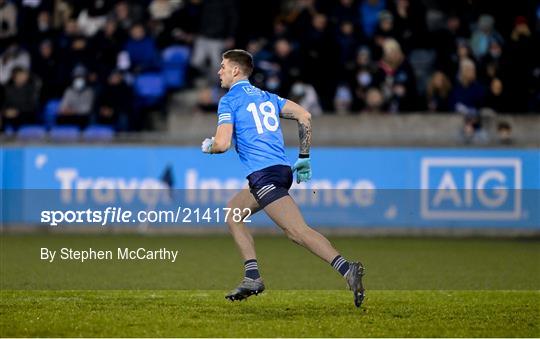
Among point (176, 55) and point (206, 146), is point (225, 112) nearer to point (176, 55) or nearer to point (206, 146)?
point (206, 146)

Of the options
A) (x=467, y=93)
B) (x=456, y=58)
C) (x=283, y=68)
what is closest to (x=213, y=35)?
(x=283, y=68)

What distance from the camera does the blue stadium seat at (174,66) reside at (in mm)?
22953

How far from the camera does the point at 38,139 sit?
2025cm

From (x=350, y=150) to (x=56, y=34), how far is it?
680 cm

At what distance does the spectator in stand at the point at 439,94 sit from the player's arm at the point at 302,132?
11347 mm

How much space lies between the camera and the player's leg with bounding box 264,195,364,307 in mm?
9906

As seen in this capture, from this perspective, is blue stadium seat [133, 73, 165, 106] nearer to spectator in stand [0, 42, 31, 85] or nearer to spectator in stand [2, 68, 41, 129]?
spectator in stand [2, 68, 41, 129]

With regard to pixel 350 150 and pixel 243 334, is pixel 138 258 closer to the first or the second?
pixel 350 150

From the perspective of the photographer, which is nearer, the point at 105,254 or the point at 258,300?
the point at 258,300

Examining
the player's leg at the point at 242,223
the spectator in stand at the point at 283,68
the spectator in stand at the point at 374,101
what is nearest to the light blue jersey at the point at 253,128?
the player's leg at the point at 242,223

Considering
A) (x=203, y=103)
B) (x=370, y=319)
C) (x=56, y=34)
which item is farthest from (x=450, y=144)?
(x=370, y=319)

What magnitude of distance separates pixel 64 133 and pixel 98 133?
583 millimetres

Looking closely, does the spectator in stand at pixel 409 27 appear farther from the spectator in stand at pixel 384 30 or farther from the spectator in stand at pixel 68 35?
the spectator in stand at pixel 68 35

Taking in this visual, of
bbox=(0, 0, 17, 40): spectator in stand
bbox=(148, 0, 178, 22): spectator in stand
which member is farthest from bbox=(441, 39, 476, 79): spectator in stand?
bbox=(0, 0, 17, 40): spectator in stand
